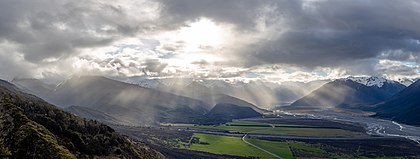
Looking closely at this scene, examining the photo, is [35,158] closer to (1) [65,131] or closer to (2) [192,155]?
(1) [65,131]

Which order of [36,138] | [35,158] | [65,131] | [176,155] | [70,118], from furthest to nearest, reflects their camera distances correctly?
[176,155] < [70,118] < [65,131] < [36,138] < [35,158]

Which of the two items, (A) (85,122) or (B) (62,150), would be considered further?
(A) (85,122)

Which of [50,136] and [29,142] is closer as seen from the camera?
[29,142]

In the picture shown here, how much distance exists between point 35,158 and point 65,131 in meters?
20.7

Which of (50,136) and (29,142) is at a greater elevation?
(50,136)

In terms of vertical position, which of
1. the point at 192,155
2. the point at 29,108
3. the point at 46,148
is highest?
the point at 29,108

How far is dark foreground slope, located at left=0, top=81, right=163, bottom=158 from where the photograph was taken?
5862cm

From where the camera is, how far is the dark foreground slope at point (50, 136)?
58.6 meters

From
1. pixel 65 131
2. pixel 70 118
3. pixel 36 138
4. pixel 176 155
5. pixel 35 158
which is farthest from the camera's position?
pixel 176 155

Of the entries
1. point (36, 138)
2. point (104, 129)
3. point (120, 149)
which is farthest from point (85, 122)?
point (36, 138)

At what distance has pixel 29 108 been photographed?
79.9 meters

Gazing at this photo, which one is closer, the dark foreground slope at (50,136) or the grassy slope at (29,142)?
the grassy slope at (29,142)

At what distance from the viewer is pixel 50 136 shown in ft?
214

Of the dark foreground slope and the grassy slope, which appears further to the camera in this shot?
the dark foreground slope
